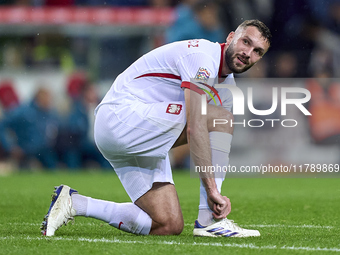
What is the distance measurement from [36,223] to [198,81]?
5.93 ft

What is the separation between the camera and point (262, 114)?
36.1 feet

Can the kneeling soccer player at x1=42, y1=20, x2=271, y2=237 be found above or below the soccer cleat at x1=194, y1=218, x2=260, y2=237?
above

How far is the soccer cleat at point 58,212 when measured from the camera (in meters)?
4.11

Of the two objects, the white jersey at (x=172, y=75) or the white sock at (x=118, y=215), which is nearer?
the white jersey at (x=172, y=75)

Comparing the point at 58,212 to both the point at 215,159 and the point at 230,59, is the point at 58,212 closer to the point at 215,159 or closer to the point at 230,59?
the point at 215,159

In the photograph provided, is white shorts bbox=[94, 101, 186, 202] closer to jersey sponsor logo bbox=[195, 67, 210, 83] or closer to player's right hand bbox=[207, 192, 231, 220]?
jersey sponsor logo bbox=[195, 67, 210, 83]

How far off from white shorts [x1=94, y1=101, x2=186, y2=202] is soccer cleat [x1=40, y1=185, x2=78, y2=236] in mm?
387

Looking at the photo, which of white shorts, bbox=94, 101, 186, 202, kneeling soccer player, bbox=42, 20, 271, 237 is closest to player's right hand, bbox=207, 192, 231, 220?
kneeling soccer player, bbox=42, 20, 271, 237

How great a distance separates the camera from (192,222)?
5.16 m

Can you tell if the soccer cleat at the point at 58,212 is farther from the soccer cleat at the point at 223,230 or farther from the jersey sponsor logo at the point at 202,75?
the jersey sponsor logo at the point at 202,75

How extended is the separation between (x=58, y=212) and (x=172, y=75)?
1094 millimetres

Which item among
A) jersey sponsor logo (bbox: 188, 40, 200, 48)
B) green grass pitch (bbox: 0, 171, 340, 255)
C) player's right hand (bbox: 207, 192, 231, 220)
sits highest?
jersey sponsor logo (bbox: 188, 40, 200, 48)

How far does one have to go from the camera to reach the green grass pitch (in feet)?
11.7

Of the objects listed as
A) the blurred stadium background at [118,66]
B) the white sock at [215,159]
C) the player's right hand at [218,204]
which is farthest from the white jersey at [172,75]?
the blurred stadium background at [118,66]
